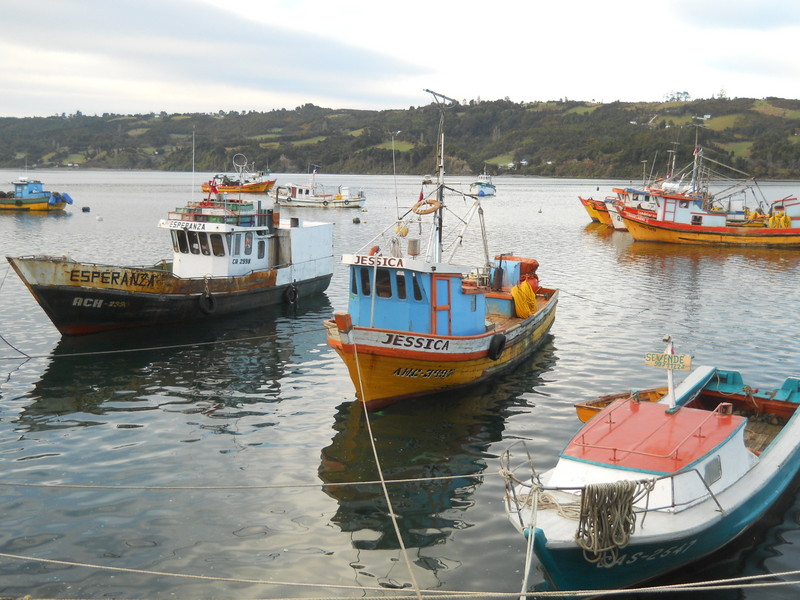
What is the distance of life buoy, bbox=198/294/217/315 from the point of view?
2752 cm

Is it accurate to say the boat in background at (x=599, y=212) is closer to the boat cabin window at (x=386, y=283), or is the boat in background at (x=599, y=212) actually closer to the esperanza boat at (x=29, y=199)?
the boat cabin window at (x=386, y=283)

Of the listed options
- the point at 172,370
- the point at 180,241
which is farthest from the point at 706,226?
the point at 172,370

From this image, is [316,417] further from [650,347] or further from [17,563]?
[650,347]

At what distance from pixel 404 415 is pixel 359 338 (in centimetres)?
244

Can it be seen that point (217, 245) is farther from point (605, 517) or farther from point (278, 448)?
point (605, 517)

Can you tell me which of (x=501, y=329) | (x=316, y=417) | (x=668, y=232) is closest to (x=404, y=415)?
(x=316, y=417)

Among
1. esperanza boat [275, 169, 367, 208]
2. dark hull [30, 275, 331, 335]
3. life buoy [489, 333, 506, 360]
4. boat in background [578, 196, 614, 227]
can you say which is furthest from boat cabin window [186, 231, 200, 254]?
esperanza boat [275, 169, 367, 208]

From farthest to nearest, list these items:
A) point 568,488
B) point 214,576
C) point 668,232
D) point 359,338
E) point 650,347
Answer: point 668,232 → point 650,347 → point 359,338 → point 214,576 → point 568,488

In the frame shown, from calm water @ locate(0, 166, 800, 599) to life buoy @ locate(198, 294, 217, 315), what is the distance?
744mm

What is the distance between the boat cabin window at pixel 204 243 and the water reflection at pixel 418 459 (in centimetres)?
1317

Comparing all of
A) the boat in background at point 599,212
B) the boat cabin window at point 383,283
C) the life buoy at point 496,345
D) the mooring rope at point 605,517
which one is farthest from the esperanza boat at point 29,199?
the mooring rope at point 605,517

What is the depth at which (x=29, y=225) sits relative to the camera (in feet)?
221

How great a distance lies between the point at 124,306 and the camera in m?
→ 25.6

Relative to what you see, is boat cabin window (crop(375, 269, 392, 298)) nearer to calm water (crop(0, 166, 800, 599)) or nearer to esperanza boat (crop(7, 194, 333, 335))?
Answer: calm water (crop(0, 166, 800, 599))
